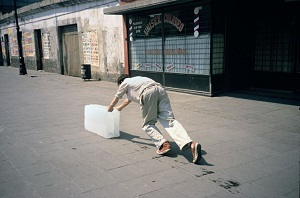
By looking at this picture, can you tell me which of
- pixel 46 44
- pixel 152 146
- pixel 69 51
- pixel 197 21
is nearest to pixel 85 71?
pixel 69 51

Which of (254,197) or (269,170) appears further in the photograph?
(269,170)

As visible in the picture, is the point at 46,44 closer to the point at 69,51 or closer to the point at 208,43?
the point at 69,51

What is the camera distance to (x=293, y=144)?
4.97m

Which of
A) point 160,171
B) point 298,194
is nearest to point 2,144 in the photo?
point 160,171

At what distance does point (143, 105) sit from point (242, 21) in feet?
22.8

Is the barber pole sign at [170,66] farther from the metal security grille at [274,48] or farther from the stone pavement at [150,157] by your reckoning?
the stone pavement at [150,157]

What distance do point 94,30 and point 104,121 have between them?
1067 cm

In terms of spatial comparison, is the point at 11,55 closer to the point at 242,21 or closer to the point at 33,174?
the point at 242,21

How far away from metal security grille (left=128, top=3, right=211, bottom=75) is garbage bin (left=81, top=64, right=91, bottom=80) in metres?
3.43

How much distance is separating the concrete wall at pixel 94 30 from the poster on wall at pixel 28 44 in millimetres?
1587

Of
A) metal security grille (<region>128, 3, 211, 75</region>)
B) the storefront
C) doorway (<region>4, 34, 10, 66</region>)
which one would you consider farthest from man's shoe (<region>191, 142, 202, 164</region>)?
doorway (<region>4, 34, 10, 66</region>)

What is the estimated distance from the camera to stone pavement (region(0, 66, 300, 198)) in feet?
11.6

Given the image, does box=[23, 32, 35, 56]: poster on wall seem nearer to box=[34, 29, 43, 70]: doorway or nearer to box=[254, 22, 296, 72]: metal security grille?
box=[34, 29, 43, 70]: doorway

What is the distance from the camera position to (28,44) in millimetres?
23484
